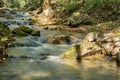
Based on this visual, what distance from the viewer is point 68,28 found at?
93.9 ft

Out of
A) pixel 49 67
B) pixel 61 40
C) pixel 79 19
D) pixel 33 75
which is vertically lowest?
pixel 49 67

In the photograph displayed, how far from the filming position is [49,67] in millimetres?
13320

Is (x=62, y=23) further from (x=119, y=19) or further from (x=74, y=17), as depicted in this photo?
(x=119, y=19)

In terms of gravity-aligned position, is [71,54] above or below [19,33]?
below

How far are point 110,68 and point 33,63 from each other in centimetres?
395

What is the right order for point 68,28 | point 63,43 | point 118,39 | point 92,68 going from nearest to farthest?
1. point 92,68
2. point 118,39
3. point 63,43
4. point 68,28

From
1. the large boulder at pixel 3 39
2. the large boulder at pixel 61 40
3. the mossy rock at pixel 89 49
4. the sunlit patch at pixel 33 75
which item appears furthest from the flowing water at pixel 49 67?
the large boulder at pixel 61 40

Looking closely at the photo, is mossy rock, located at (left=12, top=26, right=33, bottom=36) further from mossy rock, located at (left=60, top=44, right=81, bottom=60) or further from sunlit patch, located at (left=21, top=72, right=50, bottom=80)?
sunlit patch, located at (left=21, top=72, right=50, bottom=80)

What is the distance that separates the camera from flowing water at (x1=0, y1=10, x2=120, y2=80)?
11.5 meters

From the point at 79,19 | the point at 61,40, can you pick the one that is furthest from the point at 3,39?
the point at 79,19

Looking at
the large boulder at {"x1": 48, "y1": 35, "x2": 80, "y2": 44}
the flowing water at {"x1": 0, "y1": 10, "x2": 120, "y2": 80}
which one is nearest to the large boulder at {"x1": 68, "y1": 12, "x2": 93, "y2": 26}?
the large boulder at {"x1": 48, "y1": 35, "x2": 80, "y2": 44}

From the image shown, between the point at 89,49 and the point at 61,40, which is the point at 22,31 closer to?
the point at 61,40

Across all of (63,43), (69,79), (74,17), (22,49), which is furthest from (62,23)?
(69,79)

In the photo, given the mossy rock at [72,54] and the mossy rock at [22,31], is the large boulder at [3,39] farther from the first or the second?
the mossy rock at [72,54]
